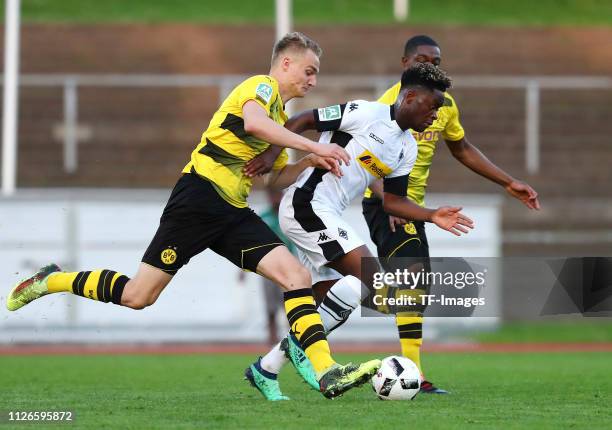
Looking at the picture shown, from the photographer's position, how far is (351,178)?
862 cm

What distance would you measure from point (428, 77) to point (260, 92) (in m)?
1.22

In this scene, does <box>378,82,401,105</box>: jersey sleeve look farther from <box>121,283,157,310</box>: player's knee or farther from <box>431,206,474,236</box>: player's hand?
<box>121,283,157,310</box>: player's knee

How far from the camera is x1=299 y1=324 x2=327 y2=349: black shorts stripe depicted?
301 inches

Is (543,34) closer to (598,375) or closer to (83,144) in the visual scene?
(83,144)

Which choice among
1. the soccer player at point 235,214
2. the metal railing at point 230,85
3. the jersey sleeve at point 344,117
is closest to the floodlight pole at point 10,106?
the metal railing at point 230,85

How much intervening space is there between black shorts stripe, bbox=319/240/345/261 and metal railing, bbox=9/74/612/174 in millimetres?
12247

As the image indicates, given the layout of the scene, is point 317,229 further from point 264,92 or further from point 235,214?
point 264,92

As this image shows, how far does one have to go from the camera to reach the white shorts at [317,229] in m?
8.44

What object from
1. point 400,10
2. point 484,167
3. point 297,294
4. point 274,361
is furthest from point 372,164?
point 400,10

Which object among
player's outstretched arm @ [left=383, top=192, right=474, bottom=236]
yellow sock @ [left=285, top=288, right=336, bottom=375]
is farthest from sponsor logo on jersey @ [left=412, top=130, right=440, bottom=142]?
yellow sock @ [left=285, top=288, right=336, bottom=375]

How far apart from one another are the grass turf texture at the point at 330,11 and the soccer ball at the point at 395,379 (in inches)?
773

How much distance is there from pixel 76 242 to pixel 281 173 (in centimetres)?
883

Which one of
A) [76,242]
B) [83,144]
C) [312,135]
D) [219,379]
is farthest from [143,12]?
[219,379]

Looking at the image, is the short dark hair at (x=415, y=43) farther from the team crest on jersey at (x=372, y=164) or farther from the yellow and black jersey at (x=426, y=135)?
the team crest on jersey at (x=372, y=164)
